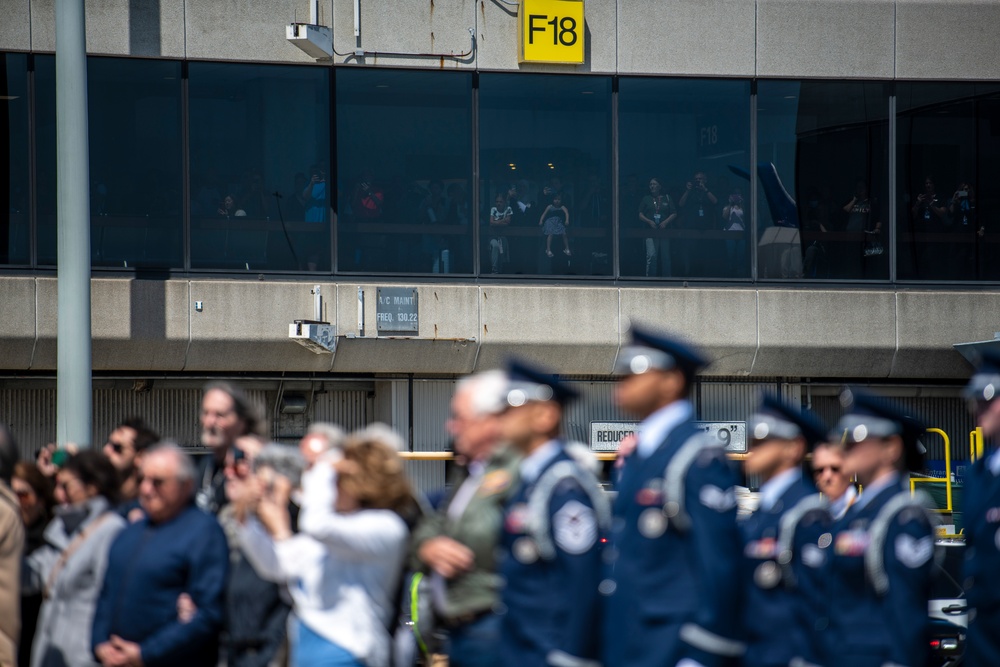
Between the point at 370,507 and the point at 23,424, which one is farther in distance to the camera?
the point at 23,424

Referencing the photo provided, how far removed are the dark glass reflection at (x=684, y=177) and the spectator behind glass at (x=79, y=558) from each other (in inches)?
425

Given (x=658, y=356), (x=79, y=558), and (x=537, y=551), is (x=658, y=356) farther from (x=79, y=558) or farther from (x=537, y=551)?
(x=79, y=558)

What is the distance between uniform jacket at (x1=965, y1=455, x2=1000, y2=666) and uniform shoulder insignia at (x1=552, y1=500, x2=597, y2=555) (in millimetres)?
1875

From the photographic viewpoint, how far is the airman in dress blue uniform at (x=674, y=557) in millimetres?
4441

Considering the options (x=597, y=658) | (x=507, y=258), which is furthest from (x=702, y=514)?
(x=507, y=258)

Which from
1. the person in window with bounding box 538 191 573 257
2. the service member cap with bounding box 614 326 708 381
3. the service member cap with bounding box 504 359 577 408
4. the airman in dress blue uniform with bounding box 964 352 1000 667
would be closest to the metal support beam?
the person in window with bounding box 538 191 573 257

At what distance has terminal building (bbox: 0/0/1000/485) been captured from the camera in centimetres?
1580

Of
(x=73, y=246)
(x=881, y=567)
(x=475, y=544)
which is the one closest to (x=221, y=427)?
(x=475, y=544)

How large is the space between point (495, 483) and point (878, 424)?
6.08ft

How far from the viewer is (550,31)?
53.6ft

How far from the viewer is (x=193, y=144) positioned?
16125 millimetres

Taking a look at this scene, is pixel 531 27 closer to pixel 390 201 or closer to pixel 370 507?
pixel 390 201

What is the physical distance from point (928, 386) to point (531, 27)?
7.15 m

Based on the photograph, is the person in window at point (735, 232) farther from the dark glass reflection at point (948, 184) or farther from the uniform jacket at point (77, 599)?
the uniform jacket at point (77, 599)
